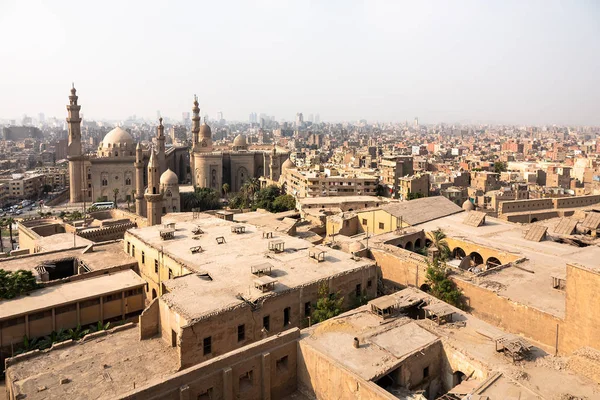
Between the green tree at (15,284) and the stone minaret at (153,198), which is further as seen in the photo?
the stone minaret at (153,198)

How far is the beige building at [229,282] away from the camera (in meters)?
16.6

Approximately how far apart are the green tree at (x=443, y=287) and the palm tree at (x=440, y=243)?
511 cm

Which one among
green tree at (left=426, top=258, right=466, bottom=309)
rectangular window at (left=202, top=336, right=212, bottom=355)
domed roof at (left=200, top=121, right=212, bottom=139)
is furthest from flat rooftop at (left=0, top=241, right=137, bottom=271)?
domed roof at (left=200, top=121, right=212, bottom=139)

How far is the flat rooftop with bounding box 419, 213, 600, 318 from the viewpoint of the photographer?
2108cm

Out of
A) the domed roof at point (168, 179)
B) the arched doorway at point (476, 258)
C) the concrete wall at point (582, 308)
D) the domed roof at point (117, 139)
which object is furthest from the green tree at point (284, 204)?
the concrete wall at point (582, 308)

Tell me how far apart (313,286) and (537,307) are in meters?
9.33

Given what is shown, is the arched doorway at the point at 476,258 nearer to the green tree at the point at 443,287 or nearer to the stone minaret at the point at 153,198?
the green tree at the point at 443,287

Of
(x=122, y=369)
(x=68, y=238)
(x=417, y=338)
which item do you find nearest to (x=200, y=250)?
(x=122, y=369)


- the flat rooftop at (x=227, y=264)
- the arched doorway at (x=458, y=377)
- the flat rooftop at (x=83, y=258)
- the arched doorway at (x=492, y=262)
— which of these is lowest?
the arched doorway at (x=458, y=377)

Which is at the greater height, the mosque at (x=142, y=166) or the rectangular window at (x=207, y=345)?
the mosque at (x=142, y=166)

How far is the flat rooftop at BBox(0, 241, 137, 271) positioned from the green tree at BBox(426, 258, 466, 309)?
16.3 m

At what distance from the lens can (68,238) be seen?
112ft

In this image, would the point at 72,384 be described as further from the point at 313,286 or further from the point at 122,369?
the point at 313,286

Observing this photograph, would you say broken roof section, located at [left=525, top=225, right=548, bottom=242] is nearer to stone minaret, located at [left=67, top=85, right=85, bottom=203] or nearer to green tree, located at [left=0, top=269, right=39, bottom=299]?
green tree, located at [left=0, top=269, right=39, bottom=299]
